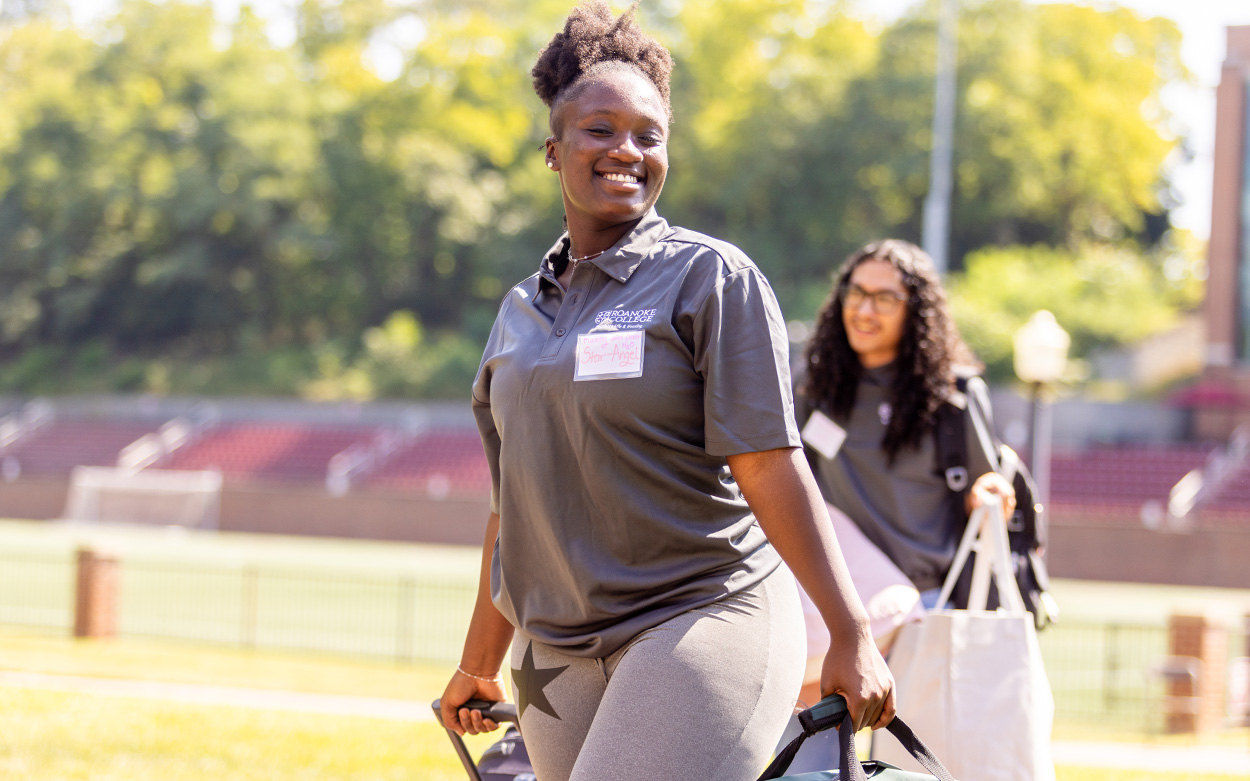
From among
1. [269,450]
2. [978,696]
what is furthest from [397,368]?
[978,696]

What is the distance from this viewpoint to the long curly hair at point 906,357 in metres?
3.99

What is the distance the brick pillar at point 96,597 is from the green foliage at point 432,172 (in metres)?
29.7

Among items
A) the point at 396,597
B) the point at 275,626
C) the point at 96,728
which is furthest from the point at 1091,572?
the point at 96,728

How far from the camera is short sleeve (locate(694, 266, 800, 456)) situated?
2221mm

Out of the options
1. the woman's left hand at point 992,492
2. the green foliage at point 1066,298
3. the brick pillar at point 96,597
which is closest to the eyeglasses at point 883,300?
the woman's left hand at point 992,492

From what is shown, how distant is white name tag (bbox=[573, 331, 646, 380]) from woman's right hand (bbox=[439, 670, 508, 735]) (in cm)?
93

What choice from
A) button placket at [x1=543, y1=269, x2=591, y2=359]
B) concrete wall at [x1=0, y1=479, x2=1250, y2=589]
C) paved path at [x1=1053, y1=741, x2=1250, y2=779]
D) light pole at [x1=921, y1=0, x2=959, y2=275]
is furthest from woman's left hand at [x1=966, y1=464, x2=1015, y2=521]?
light pole at [x1=921, y1=0, x2=959, y2=275]

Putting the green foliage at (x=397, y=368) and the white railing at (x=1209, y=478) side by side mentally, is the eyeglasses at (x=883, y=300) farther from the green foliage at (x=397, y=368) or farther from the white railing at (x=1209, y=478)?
the green foliage at (x=397, y=368)

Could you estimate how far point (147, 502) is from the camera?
109ft

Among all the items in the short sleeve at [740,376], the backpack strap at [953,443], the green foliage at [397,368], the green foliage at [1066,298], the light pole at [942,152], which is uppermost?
the light pole at [942,152]

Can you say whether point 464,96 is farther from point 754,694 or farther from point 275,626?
point 754,694

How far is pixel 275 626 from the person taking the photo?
587 inches

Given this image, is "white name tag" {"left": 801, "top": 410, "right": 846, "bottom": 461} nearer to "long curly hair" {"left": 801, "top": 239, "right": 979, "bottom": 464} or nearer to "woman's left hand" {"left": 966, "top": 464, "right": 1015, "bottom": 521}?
"long curly hair" {"left": 801, "top": 239, "right": 979, "bottom": 464}

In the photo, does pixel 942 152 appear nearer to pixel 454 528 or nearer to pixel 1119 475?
pixel 1119 475
